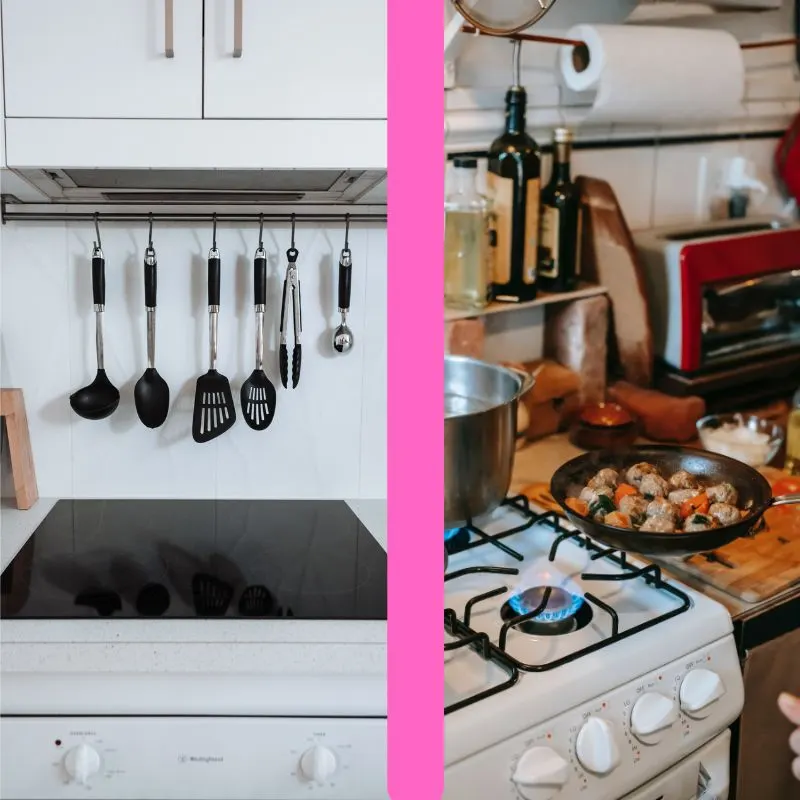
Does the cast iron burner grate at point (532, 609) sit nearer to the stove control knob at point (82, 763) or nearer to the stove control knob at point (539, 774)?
the stove control knob at point (539, 774)

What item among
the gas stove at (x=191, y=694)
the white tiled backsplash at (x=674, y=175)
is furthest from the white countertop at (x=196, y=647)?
the white tiled backsplash at (x=674, y=175)

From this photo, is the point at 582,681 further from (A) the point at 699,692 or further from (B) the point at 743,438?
(B) the point at 743,438

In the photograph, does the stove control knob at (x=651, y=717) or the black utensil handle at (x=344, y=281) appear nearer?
the stove control knob at (x=651, y=717)

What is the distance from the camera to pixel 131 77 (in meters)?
0.98

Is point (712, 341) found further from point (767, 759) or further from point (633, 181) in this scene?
point (767, 759)

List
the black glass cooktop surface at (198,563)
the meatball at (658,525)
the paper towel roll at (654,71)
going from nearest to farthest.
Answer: the meatball at (658,525) → the black glass cooktop surface at (198,563) → the paper towel roll at (654,71)

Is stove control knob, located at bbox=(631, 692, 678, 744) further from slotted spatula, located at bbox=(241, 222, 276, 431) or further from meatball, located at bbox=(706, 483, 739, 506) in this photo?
slotted spatula, located at bbox=(241, 222, 276, 431)

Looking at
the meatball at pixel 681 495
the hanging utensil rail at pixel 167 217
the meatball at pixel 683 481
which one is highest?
the hanging utensil rail at pixel 167 217

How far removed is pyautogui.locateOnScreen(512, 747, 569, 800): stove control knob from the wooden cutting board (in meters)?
0.28

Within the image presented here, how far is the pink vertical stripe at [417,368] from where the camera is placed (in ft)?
2.26

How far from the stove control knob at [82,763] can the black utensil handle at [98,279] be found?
1.92ft

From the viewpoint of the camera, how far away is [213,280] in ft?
4.04

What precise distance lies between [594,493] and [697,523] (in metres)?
0.11

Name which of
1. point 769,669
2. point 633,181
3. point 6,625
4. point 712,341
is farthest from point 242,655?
point 633,181
